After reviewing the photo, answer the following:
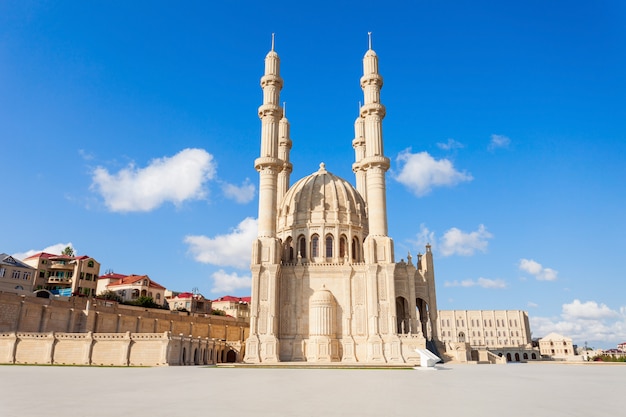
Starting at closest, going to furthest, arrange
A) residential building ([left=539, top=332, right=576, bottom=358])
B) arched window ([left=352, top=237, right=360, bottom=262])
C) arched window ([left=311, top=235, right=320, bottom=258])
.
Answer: arched window ([left=311, top=235, right=320, bottom=258]) < arched window ([left=352, top=237, right=360, bottom=262]) < residential building ([left=539, top=332, right=576, bottom=358])

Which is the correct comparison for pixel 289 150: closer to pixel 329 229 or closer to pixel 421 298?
pixel 329 229

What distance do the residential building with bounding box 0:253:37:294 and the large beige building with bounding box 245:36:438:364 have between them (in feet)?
100

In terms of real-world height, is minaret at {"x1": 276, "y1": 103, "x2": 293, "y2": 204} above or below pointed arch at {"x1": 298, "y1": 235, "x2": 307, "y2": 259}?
above

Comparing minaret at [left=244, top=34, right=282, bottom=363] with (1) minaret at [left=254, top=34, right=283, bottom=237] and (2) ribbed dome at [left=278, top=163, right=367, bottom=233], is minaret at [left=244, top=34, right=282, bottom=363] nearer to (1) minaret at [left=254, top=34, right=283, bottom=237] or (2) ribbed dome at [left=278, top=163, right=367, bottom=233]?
(1) minaret at [left=254, top=34, right=283, bottom=237]

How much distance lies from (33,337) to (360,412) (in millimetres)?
32282

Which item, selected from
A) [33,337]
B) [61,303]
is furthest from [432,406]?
[61,303]

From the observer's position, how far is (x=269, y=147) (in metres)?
51.0

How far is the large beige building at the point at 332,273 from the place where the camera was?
44625mm

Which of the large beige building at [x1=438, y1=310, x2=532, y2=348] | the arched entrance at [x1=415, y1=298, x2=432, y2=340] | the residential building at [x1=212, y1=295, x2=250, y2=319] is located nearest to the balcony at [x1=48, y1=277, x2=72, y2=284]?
the residential building at [x1=212, y1=295, x2=250, y2=319]

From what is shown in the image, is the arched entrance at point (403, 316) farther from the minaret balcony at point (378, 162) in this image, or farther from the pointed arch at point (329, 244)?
the minaret balcony at point (378, 162)

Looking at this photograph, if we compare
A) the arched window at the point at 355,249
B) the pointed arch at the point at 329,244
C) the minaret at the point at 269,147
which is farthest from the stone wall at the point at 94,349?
the arched window at the point at 355,249

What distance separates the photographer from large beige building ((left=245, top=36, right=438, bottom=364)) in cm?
4462

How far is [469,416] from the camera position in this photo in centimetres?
952

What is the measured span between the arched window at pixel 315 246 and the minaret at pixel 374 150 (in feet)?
24.5
